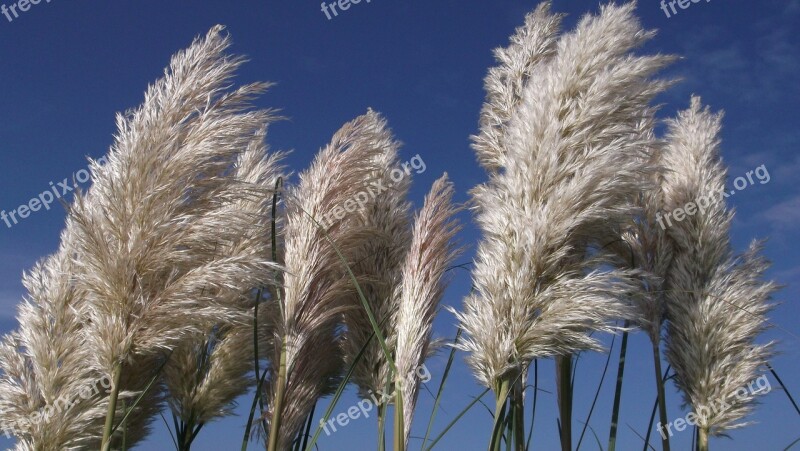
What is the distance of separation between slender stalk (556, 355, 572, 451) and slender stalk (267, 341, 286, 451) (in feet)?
3.75

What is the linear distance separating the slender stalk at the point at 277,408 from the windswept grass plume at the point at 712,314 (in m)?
1.68

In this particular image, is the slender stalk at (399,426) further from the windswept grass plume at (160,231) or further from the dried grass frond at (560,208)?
the windswept grass plume at (160,231)

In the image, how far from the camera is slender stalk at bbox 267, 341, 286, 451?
8.77 feet

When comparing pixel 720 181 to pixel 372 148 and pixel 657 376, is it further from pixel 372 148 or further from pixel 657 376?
pixel 372 148

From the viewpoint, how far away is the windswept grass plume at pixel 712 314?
9.78ft

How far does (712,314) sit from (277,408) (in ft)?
6.07

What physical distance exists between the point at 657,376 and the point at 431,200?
1.31 metres

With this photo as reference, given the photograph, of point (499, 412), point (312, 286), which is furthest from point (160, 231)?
point (499, 412)

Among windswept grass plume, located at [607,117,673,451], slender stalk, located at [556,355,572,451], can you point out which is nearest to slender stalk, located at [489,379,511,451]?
slender stalk, located at [556,355,572,451]

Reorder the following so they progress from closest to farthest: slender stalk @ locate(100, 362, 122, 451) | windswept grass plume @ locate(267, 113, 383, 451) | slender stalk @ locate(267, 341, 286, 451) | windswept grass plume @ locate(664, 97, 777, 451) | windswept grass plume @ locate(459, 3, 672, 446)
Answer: windswept grass plume @ locate(459, 3, 672, 446) < slender stalk @ locate(100, 362, 122, 451) < slender stalk @ locate(267, 341, 286, 451) < windswept grass plume @ locate(267, 113, 383, 451) < windswept grass plume @ locate(664, 97, 777, 451)

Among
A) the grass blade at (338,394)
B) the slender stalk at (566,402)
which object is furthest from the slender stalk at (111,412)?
the slender stalk at (566,402)

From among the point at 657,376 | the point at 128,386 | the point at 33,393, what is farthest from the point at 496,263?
the point at 33,393

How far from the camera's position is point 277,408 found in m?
2.69

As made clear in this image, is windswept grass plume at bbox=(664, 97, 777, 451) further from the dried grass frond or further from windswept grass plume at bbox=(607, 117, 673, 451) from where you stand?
the dried grass frond
